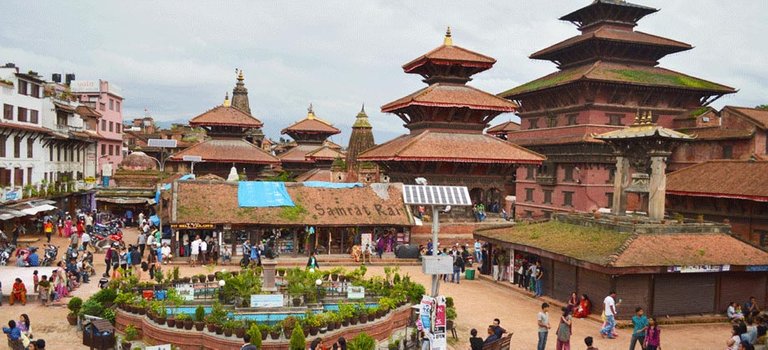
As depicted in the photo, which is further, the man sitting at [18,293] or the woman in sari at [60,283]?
the woman in sari at [60,283]

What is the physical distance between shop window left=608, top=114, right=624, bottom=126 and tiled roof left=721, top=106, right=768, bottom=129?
820 centimetres

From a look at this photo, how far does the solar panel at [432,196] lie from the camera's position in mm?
19234

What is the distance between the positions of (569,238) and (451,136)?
1848cm

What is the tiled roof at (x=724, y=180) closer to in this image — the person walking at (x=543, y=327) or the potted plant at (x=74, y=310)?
the person walking at (x=543, y=327)

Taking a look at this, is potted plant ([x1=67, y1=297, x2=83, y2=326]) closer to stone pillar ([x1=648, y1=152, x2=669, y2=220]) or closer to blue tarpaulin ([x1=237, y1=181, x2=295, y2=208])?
blue tarpaulin ([x1=237, y1=181, x2=295, y2=208])

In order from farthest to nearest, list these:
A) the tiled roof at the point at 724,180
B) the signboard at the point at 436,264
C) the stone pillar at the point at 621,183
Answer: the tiled roof at the point at 724,180 → the stone pillar at the point at 621,183 → the signboard at the point at 436,264

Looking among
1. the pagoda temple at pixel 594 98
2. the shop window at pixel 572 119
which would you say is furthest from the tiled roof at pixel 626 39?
the shop window at pixel 572 119

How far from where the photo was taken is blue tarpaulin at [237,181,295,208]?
35.1m

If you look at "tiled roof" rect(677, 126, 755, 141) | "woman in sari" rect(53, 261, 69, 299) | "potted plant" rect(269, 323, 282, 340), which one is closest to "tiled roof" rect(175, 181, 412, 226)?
"woman in sari" rect(53, 261, 69, 299)

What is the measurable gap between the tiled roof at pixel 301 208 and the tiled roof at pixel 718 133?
1831 cm

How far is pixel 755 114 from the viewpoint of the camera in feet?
130

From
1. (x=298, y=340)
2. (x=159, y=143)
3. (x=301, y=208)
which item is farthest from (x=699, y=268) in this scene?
(x=159, y=143)

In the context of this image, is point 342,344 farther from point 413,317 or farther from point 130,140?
point 130,140

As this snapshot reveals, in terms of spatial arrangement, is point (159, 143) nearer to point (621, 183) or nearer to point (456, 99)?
point (456, 99)
